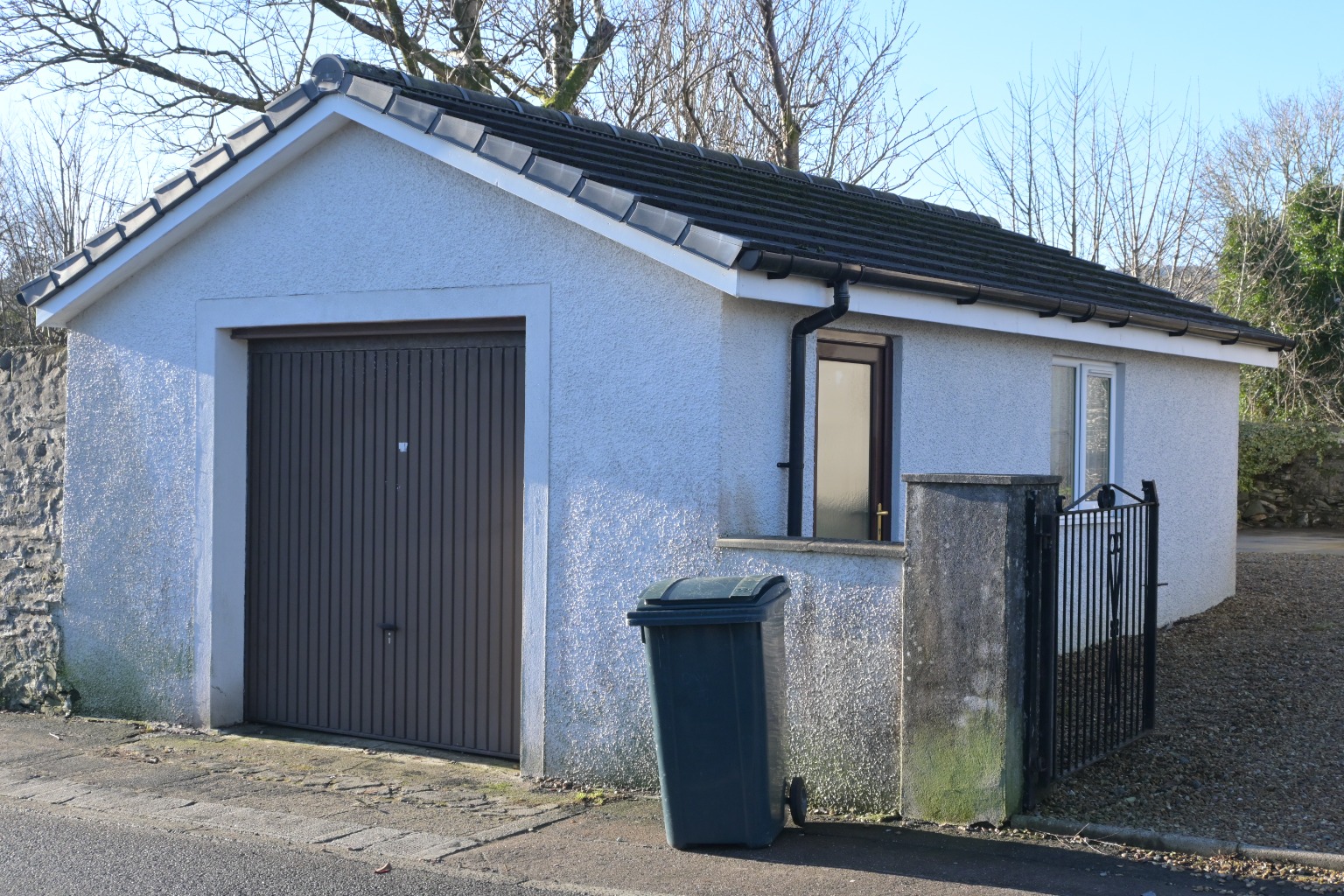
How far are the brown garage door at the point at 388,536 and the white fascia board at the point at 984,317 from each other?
1.73 metres

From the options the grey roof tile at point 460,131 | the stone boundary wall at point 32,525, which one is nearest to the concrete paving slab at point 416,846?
the grey roof tile at point 460,131

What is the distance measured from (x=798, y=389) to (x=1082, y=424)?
4.09m

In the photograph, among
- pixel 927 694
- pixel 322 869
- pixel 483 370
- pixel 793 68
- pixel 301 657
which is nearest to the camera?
pixel 322 869

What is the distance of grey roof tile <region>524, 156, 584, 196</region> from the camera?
732cm

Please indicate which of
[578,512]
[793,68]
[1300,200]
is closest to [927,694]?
[578,512]

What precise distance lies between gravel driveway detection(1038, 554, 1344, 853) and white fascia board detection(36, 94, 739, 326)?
124 inches

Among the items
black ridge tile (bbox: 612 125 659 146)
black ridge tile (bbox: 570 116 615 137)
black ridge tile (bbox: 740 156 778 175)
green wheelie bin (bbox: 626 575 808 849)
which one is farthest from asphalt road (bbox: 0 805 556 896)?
black ridge tile (bbox: 740 156 778 175)

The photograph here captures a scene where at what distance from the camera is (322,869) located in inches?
238

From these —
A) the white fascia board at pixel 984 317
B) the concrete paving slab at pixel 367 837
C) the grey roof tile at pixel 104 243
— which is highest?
the grey roof tile at pixel 104 243

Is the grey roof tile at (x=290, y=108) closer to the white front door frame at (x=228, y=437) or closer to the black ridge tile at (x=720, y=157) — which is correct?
the white front door frame at (x=228, y=437)

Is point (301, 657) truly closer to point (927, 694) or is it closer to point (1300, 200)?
point (927, 694)

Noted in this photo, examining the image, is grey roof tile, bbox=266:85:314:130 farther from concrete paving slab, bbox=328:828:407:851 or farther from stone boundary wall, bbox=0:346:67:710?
concrete paving slab, bbox=328:828:407:851

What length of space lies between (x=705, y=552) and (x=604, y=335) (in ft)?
4.28

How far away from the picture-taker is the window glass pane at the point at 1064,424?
1055 cm
